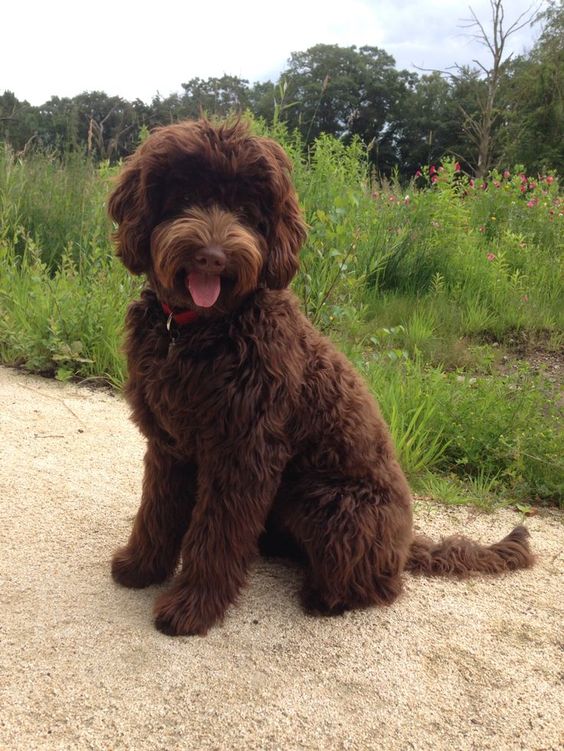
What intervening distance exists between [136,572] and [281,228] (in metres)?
1.53

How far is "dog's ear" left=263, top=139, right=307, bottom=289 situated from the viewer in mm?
2248

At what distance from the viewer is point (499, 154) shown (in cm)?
2603

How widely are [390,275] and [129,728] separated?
597cm

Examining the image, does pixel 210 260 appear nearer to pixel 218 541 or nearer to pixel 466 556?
pixel 218 541

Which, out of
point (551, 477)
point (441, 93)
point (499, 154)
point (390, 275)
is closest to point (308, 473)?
point (551, 477)

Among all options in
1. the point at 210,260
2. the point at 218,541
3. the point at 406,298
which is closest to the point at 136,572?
the point at 218,541

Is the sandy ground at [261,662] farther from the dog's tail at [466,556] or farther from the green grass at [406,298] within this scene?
the green grass at [406,298]

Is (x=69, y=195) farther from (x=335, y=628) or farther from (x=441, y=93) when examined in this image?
(x=441, y=93)

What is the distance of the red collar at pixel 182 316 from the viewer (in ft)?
7.47

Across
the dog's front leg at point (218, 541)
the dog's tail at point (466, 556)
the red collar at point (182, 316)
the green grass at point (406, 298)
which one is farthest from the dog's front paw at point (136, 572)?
the green grass at point (406, 298)

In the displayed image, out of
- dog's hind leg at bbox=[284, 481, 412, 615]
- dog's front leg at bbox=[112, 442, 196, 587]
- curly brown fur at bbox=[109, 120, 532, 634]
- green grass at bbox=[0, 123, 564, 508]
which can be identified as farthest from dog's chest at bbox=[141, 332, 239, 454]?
green grass at bbox=[0, 123, 564, 508]

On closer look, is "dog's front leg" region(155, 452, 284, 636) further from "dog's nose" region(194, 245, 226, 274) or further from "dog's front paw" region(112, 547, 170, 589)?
"dog's nose" region(194, 245, 226, 274)

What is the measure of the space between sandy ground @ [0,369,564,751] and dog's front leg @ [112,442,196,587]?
0.26 feet

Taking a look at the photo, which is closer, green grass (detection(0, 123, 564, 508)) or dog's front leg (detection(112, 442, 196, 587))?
dog's front leg (detection(112, 442, 196, 587))
